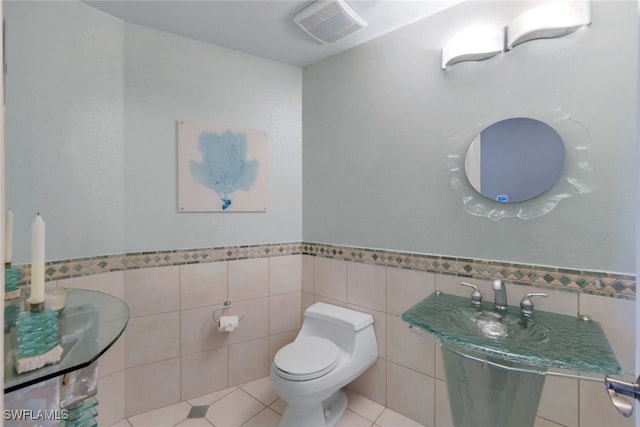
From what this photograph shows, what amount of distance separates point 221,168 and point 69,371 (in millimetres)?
1599

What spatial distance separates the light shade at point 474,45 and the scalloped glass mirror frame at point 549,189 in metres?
0.33

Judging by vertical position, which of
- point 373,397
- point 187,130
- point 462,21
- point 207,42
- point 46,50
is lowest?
point 373,397

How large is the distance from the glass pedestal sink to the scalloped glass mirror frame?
0.46 meters

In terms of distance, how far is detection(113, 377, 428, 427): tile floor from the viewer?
1786 mm

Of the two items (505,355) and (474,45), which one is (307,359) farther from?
(474,45)

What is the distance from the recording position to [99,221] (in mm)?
1716

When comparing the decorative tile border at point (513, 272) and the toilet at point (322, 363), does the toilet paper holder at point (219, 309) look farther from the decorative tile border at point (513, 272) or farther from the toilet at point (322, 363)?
the decorative tile border at point (513, 272)

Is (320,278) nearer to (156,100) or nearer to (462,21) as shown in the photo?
(156,100)

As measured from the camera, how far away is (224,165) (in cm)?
210

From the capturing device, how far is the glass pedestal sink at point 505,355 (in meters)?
1.02

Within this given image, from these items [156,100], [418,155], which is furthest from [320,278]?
[156,100]

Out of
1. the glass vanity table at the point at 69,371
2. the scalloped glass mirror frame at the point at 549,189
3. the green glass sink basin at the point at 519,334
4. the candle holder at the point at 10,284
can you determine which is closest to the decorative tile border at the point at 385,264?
the green glass sink basin at the point at 519,334

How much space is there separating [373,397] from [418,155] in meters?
1.55

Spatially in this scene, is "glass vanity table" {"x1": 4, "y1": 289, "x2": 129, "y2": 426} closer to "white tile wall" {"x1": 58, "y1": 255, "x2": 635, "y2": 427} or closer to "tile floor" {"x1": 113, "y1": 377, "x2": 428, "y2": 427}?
"white tile wall" {"x1": 58, "y1": 255, "x2": 635, "y2": 427}
